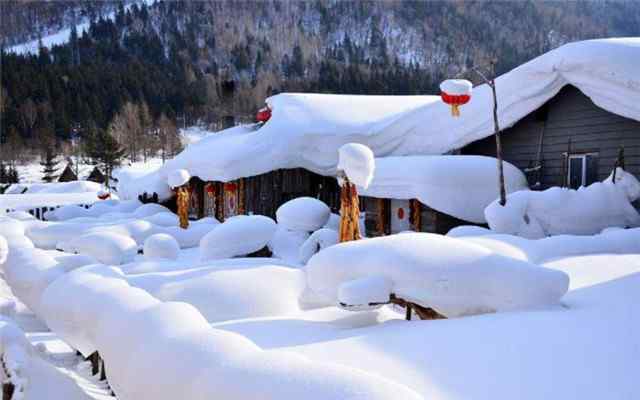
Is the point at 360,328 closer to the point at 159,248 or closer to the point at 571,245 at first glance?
the point at 571,245

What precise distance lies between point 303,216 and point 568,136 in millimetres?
5397

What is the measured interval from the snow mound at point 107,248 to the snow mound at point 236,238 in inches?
63.1

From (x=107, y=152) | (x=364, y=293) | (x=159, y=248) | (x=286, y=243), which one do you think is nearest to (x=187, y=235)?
(x=286, y=243)

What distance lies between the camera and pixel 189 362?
2311 millimetres

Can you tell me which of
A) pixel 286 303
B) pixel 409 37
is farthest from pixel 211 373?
pixel 409 37

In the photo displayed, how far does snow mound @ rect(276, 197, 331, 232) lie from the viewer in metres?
10.7

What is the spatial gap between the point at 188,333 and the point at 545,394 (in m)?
1.67

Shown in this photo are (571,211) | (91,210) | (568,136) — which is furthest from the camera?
(91,210)

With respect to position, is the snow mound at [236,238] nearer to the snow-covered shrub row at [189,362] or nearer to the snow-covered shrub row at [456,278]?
the snow-covered shrub row at [189,362]

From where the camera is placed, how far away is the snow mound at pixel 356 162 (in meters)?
7.19

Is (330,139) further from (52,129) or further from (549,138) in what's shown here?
(52,129)

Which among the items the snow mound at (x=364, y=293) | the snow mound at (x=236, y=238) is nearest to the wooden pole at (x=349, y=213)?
the snow mound at (x=236, y=238)

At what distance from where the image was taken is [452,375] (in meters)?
2.48

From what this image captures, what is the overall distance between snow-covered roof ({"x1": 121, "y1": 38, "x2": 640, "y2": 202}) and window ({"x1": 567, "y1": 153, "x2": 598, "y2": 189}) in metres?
1.29
